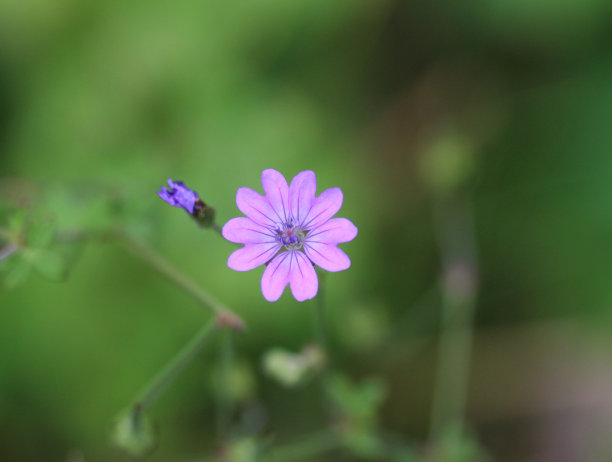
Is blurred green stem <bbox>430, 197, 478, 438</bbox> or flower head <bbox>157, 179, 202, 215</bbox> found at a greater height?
blurred green stem <bbox>430, 197, 478, 438</bbox>

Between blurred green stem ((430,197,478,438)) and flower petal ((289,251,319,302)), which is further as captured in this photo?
blurred green stem ((430,197,478,438))

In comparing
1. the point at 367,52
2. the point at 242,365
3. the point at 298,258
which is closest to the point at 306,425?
the point at 242,365

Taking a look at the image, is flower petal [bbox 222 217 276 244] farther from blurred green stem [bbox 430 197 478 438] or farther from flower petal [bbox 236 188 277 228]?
blurred green stem [bbox 430 197 478 438]

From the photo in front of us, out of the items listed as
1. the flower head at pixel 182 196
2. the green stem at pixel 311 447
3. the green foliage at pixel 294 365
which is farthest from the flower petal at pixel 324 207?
the green stem at pixel 311 447

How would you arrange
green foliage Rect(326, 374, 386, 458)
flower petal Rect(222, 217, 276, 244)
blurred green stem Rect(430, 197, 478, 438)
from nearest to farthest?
flower petal Rect(222, 217, 276, 244)
green foliage Rect(326, 374, 386, 458)
blurred green stem Rect(430, 197, 478, 438)

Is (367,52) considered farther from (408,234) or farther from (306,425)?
(306,425)

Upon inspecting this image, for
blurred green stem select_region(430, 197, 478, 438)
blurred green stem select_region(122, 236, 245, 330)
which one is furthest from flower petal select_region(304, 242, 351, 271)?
blurred green stem select_region(430, 197, 478, 438)

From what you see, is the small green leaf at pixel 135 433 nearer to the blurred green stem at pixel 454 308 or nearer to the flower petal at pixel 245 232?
the flower petal at pixel 245 232
